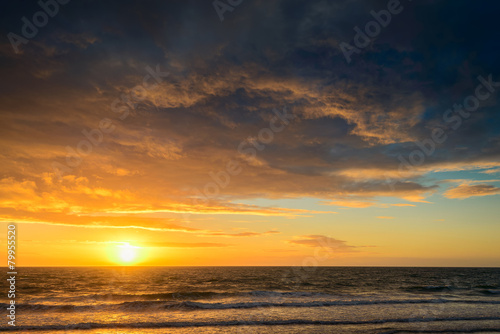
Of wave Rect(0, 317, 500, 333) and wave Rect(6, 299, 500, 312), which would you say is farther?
wave Rect(6, 299, 500, 312)

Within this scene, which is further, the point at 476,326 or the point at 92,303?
the point at 92,303

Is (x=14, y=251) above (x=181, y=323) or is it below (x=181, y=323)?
above

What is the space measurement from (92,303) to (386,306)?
33.8 meters

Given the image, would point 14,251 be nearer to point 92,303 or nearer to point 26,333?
point 26,333

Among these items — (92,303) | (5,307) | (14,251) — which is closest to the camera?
(14,251)

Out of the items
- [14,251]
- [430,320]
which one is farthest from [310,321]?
[14,251]

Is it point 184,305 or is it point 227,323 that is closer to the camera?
point 227,323

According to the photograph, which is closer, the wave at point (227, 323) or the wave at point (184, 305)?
the wave at point (227, 323)

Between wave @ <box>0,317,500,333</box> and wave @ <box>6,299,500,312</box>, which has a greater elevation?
wave @ <box>0,317,500,333</box>

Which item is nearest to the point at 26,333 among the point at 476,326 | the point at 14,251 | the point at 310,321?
the point at 14,251

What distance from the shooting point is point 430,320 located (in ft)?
83.6

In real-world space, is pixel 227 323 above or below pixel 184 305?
above

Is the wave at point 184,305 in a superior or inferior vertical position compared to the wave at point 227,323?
inferior

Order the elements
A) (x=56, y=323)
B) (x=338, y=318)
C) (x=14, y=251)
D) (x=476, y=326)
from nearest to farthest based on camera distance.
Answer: (x=14, y=251), (x=476, y=326), (x=56, y=323), (x=338, y=318)
